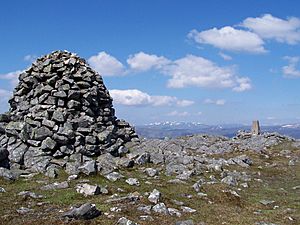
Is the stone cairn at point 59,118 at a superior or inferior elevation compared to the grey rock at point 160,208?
superior

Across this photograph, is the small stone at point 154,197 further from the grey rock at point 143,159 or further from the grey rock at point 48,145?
the grey rock at point 48,145

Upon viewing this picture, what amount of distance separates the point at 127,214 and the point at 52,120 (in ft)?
65.3

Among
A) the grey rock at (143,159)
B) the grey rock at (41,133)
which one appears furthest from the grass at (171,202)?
the grey rock at (41,133)

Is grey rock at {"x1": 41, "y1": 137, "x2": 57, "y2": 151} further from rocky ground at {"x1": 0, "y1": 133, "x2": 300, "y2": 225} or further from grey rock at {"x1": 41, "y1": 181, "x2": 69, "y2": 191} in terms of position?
grey rock at {"x1": 41, "y1": 181, "x2": 69, "y2": 191}

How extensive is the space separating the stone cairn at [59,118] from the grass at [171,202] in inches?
231

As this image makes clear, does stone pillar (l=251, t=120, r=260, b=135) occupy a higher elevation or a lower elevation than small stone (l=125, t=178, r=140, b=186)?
higher

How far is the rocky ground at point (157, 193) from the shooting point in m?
18.9

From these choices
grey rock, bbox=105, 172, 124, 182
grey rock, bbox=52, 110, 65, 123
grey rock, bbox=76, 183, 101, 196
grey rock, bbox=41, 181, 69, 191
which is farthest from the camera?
grey rock, bbox=52, 110, 65, 123

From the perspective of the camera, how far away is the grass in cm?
1870

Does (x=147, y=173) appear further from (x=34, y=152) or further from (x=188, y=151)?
(x=188, y=151)

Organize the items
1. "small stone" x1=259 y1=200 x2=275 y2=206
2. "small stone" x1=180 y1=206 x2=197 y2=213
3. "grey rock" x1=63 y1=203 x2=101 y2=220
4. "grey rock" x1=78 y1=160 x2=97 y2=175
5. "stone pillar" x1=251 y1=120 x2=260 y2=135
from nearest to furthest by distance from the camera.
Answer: "grey rock" x1=63 y1=203 x2=101 y2=220, "small stone" x1=180 y1=206 x2=197 y2=213, "small stone" x1=259 y1=200 x2=275 y2=206, "grey rock" x1=78 y1=160 x2=97 y2=175, "stone pillar" x1=251 y1=120 x2=260 y2=135

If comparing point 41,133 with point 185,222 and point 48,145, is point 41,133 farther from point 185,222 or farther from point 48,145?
point 185,222

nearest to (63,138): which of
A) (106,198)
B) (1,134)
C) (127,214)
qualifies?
(1,134)

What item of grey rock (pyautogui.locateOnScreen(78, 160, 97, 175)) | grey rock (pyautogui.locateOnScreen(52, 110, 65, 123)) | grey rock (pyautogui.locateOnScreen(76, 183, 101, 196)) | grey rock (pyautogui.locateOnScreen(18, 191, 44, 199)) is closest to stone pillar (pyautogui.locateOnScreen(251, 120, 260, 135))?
grey rock (pyautogui.locateOnScreen(52, 110, 65, 123))
